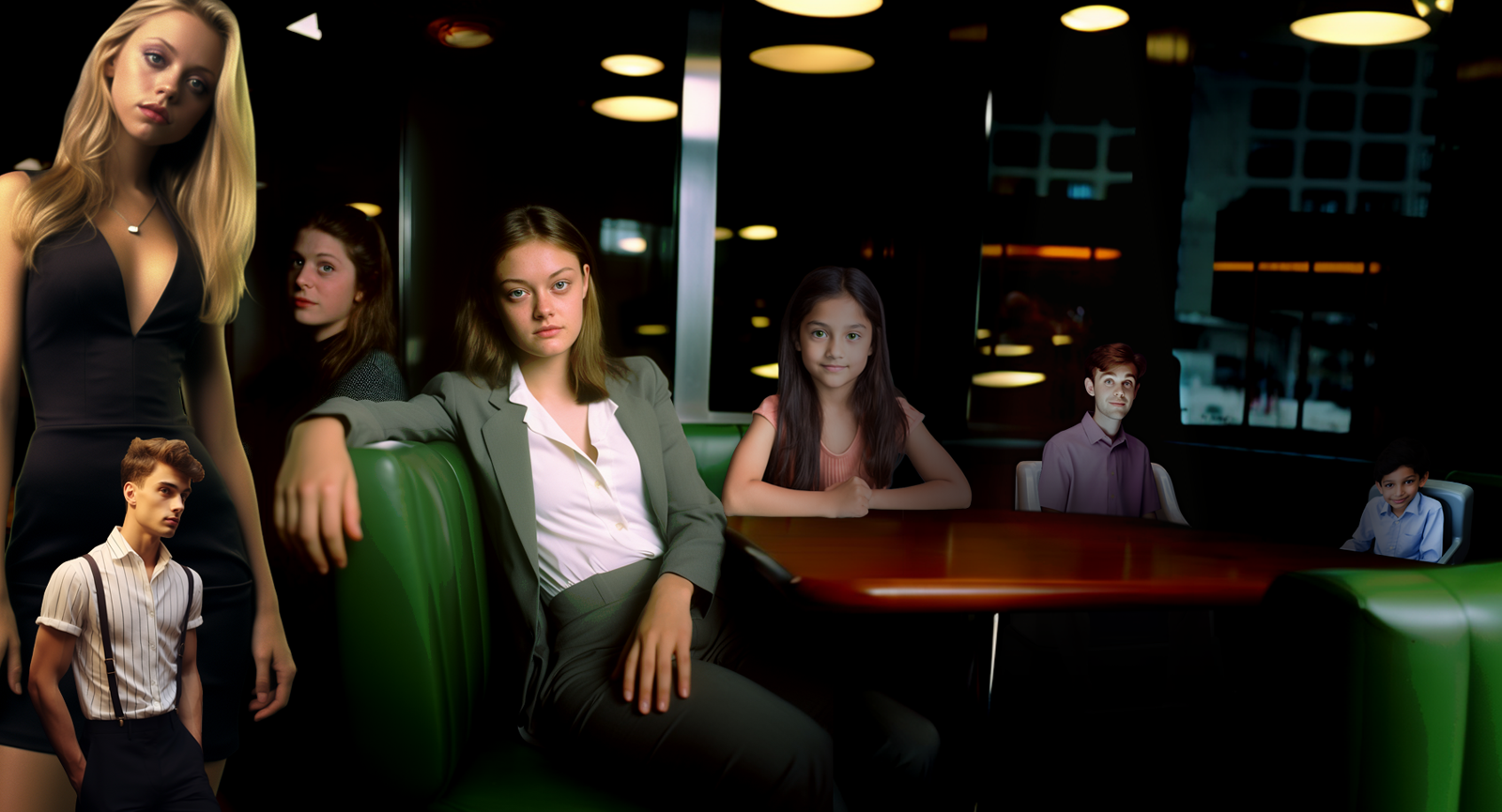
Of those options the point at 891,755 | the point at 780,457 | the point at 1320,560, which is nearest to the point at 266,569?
the point at 891,755

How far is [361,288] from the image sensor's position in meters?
1.89

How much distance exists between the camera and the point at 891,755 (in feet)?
4.53

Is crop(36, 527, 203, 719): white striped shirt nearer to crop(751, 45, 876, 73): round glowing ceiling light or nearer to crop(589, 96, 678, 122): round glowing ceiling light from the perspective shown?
crop(751, 45, 876, 73): round glowing ceiling light

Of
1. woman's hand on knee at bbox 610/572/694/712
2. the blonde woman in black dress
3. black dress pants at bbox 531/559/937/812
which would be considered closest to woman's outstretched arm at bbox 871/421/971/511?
black dress pants at bbox 531/559/937/812

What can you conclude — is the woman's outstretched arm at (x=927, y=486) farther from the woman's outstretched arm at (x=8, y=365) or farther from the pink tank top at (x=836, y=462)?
the woman's outstretched arm at (x=8, y=365)

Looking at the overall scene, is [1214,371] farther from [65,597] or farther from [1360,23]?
[65,597]

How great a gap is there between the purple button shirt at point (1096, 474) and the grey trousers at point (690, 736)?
0.97 m

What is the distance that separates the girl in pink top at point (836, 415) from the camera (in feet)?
6.59

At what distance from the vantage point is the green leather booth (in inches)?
41.6

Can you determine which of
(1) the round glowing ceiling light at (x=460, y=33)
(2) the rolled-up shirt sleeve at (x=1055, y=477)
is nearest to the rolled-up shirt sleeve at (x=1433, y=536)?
(2) the rolled-up shirt sleeve at (x=1055, y=477)

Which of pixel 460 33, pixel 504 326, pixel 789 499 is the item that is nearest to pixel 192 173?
pixel 504 326

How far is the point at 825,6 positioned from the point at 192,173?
229cm

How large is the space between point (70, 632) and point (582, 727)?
630 millimetres

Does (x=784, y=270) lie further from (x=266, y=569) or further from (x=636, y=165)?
(x=266, y=569)
